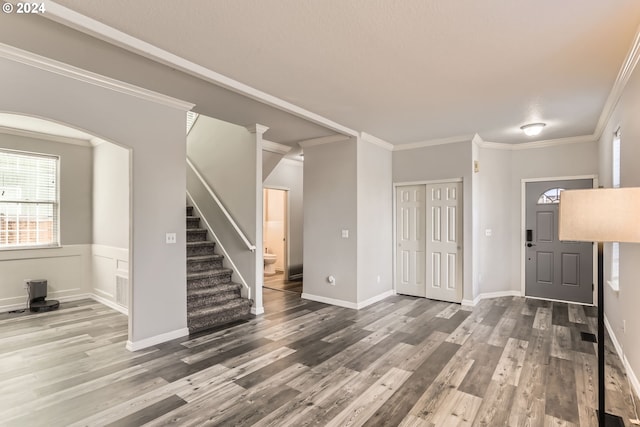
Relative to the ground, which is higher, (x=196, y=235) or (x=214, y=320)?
(x=196, y=235)

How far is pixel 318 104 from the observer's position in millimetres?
3697

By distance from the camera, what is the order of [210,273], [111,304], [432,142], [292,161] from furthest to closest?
[292,161], [432,142], [111,304], [210,273]

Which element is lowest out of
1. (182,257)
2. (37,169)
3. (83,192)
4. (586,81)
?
(182,257)

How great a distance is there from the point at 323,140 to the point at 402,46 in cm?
286

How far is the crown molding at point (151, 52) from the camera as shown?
2.03 meters

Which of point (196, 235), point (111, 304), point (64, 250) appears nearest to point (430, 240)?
point (196, 235)

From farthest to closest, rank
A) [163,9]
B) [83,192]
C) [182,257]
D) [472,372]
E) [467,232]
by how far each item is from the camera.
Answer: [83,192] < [467,232] < [182,257] < [472,372] < [163,9]

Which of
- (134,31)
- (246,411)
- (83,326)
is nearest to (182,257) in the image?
→ (83,326)

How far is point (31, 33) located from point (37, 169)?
12.2ft

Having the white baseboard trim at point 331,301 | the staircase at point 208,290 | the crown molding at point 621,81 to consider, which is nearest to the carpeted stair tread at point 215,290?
the staircase at point 208,290

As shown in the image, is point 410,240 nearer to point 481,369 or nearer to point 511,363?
point 511,363

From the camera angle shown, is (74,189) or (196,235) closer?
(196,235)

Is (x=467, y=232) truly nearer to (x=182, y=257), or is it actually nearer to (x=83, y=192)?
(x=182, y=257)

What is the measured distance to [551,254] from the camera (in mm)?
5305
